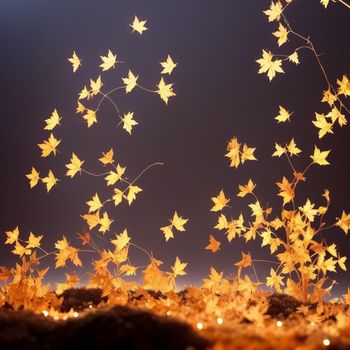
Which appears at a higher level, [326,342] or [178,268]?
[178,268]

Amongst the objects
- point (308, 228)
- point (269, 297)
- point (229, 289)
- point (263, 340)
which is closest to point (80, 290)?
point (229, 289)

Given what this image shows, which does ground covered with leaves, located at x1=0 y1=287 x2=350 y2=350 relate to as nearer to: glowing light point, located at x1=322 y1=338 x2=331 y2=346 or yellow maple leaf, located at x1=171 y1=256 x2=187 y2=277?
glowing light point, located at x1=322 y1=338 x2=331 y2=346

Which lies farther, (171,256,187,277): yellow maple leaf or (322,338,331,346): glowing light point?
(171,256,187,277): yellow maple leaf

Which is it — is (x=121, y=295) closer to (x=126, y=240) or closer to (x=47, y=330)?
(x=126, y=240)

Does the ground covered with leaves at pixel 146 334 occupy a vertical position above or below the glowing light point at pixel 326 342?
above

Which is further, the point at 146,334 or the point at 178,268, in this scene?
the point at 178,268

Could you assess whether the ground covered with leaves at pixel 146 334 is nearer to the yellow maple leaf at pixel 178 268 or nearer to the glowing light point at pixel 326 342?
the glowing light point at pixel 326 342

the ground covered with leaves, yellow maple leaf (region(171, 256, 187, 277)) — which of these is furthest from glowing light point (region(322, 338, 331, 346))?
yellow maple leaf (region(171, 256, 187, 277))

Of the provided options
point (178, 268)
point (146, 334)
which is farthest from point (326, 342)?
point (178, 268)

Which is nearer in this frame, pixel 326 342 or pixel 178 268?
pixel 326 342

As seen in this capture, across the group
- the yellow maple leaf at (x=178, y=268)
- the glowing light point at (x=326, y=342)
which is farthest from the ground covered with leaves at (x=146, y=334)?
the yellow maple leaf at (x=178, y=268)

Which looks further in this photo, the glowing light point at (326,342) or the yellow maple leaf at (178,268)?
the yellow maple leaf at (178,268)

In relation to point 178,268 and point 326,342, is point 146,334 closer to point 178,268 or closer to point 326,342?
point 326,342
